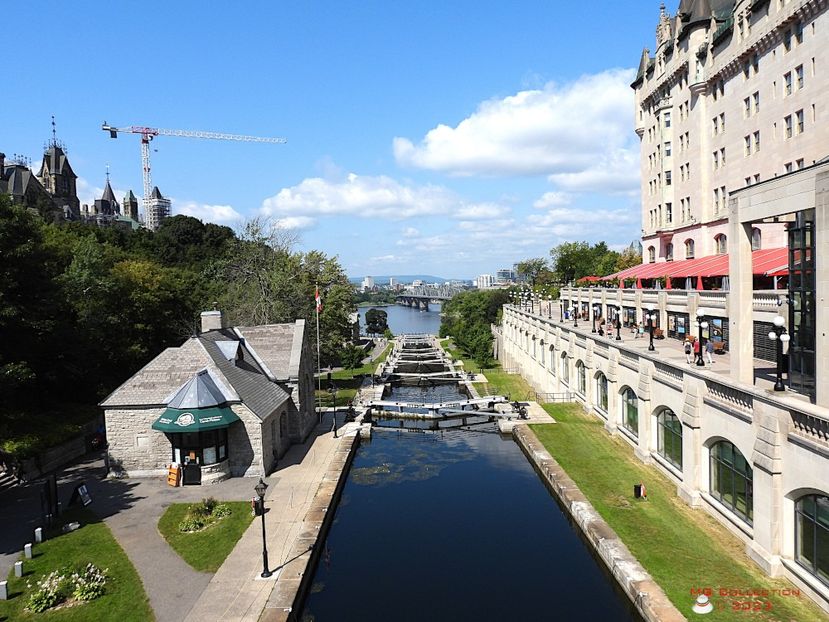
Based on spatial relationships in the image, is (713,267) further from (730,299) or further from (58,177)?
(58,177)

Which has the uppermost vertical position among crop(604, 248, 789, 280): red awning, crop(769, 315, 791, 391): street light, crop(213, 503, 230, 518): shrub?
crop(604, 248, 789, 280): red awning

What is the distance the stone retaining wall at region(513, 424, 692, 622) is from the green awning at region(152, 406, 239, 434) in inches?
615

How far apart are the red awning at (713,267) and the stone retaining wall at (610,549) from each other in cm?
1357

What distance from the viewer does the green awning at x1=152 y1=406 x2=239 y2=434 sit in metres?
26.1

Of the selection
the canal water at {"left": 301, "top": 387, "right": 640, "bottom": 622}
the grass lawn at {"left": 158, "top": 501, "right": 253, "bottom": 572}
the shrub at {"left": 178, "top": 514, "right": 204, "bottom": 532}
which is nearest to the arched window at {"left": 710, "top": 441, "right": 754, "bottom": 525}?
the canal water at {"left": 301, "top": 387, "right": 640, "bottom": 622}

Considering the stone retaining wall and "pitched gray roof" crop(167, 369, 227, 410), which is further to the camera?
"pitched gray roof" crop(167, 369, 227, 410)

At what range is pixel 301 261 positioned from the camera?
214ft

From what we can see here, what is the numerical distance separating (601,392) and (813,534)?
2230 centimetres

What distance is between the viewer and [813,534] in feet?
52.8

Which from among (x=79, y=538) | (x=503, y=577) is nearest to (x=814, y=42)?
(x=503, y=577)

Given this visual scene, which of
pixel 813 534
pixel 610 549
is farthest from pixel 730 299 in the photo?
pixel 610 549

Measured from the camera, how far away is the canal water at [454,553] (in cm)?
1838

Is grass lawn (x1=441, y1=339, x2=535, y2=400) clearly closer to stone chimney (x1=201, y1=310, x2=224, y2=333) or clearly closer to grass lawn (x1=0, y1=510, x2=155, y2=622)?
stone chimney (x1=201, y1=310, x2=224, y2=333)

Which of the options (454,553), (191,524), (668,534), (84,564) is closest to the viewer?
(84,564)
